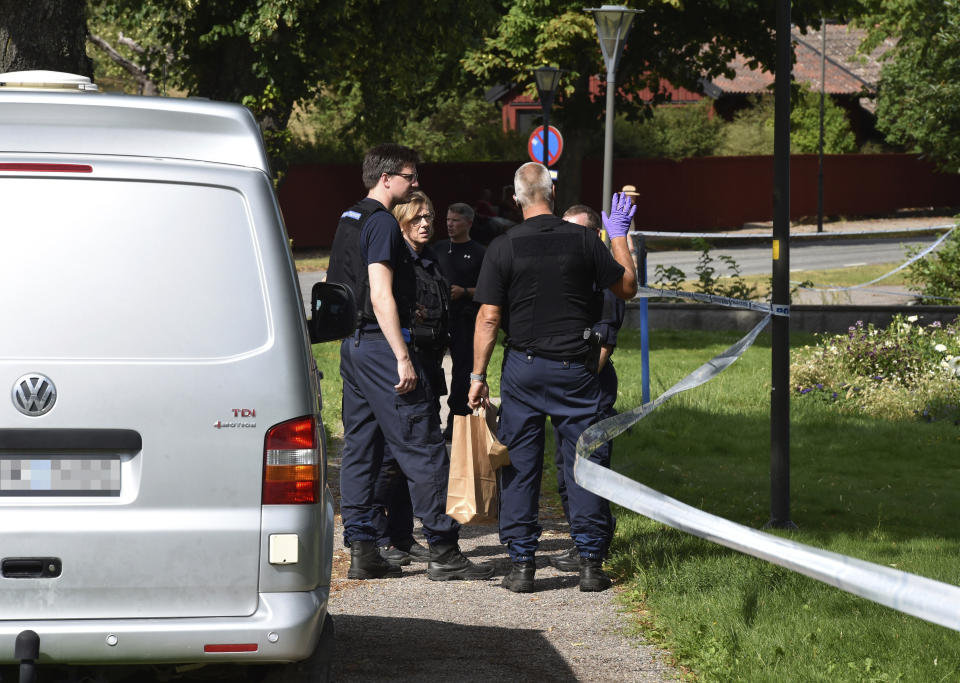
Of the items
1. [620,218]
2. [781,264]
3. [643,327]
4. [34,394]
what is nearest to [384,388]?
[620,218]

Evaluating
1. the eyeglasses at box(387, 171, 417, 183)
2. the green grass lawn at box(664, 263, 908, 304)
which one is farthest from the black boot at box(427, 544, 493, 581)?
the green grass lawn at box(664, 263, 908, 304)

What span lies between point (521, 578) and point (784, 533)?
66.3 inches

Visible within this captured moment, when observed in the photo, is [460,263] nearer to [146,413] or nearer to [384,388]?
[384,388]

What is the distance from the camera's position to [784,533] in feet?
23.3

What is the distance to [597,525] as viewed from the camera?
20.7ft

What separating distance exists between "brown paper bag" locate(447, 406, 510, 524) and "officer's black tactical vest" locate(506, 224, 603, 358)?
1.67ft

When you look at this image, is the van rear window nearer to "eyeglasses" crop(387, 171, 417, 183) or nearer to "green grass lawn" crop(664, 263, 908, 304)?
"eyeglasses" crop(387, 171, 417, 183)

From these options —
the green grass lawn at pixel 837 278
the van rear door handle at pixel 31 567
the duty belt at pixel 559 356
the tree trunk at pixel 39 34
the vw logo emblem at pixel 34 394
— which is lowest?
the green grass lawn at pixel 837 278

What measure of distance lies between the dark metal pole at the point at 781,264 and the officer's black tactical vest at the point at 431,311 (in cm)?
187

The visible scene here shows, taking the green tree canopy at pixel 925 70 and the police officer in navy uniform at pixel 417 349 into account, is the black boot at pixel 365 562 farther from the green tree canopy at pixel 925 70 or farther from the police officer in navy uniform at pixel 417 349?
the green tree canopy at pixel 925 70

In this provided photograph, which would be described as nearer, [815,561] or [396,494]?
[815,561]

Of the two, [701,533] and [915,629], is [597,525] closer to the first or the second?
[915,629]

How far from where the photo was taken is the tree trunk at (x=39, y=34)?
25.6ft

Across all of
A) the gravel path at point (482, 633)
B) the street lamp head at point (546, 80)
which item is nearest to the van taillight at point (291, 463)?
the gravel path at point (482, 633)
